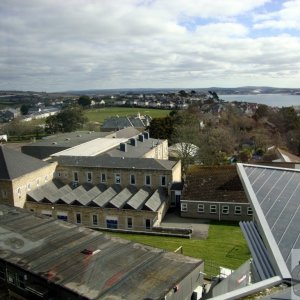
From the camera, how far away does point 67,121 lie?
97.9 metres

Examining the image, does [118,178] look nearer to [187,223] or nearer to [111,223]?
[111,223]

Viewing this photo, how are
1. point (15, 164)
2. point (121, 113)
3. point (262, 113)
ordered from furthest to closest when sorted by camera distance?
point (121, 113), point (262, 113), point (15, 164)

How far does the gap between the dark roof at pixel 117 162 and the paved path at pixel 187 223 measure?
5390mm

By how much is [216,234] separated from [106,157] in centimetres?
1572

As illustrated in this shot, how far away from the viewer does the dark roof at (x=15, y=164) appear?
1373 inches

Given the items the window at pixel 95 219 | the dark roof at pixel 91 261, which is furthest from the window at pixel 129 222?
the dark roof at pixel 91 261

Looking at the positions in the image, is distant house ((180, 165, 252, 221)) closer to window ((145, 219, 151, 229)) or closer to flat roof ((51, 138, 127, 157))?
window ((145, 219, 151, 229))

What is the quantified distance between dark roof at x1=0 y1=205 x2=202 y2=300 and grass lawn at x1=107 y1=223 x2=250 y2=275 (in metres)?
5.57

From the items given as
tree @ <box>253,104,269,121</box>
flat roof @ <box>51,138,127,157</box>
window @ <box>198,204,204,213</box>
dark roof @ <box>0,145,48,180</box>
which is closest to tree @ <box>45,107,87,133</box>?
flat roof @ <box>51,138,127,157</box>

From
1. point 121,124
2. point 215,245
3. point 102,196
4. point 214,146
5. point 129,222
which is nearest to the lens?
point 215,245

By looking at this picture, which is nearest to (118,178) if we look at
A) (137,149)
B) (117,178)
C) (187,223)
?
(117,178)

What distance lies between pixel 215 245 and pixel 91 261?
11671 mm

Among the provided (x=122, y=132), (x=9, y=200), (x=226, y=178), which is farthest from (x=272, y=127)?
Result: (x=9, y=200)

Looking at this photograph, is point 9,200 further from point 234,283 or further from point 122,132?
point 122,132
